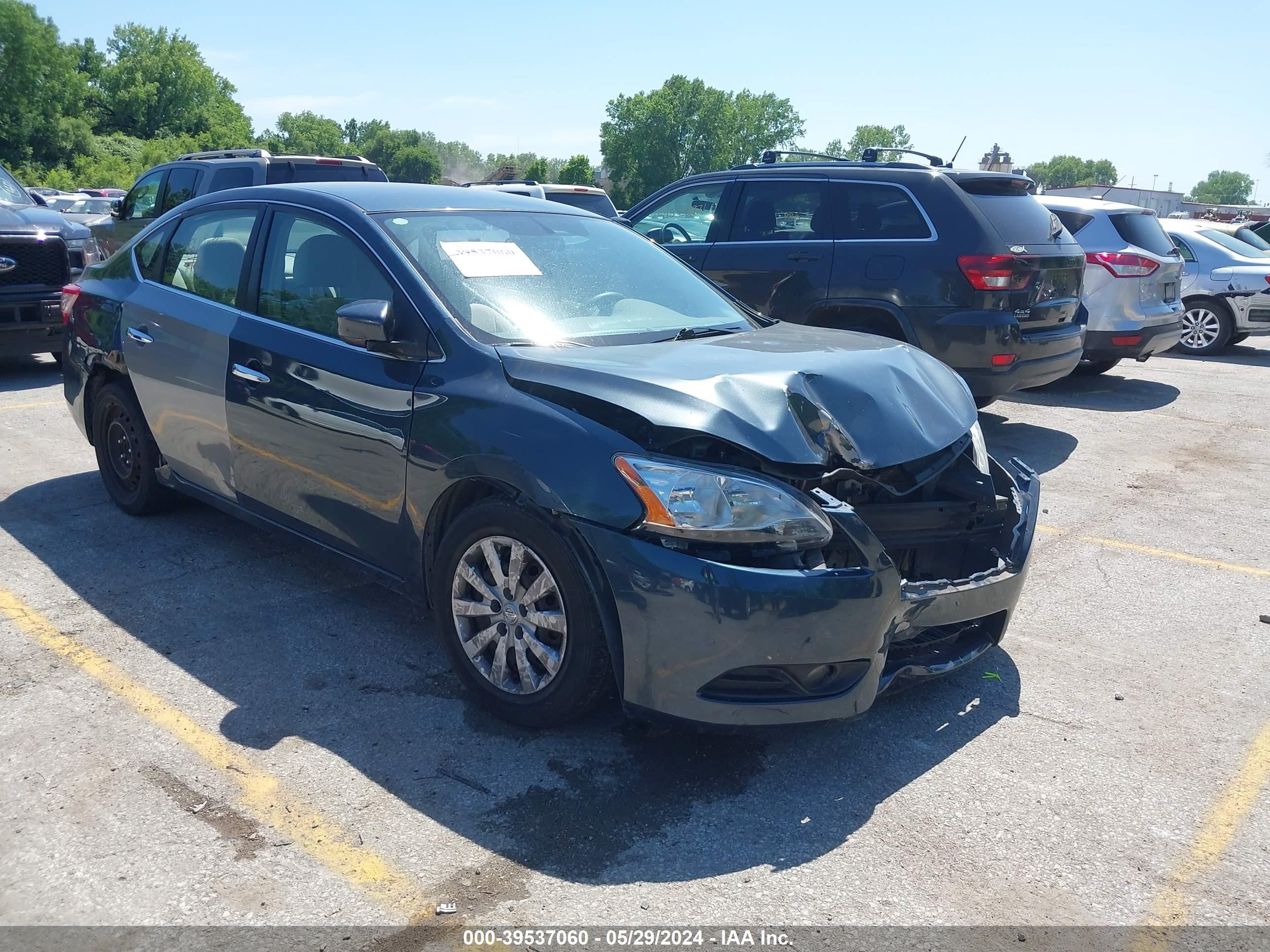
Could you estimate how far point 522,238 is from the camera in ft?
14.1

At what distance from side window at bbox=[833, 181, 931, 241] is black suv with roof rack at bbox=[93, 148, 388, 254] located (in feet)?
18.4

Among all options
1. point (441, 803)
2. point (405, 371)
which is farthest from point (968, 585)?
point (405, 371)

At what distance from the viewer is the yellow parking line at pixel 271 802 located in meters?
2.75

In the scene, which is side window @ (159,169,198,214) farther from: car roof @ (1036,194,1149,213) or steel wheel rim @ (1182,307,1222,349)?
steel wheel rim @ (1182,307,1222,349)

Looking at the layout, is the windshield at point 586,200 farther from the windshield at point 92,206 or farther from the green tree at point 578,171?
the green tree at point 578,171

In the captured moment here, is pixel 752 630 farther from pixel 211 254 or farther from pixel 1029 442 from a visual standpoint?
pixel 1029 442

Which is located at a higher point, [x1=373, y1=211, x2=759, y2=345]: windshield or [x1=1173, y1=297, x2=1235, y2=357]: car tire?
[x1=373, y1=211, x2=759, y2=345]: windshield

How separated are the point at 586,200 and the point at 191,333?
9.12 metres

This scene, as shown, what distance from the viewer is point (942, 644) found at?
142 inches

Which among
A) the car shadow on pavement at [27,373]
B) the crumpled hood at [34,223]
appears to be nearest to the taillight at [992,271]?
the car shadow on pavement at [27,373]

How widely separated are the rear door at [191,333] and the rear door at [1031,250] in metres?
4.87

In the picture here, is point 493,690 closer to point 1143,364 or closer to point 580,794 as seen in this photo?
point 580,794

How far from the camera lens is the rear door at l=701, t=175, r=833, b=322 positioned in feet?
24.9

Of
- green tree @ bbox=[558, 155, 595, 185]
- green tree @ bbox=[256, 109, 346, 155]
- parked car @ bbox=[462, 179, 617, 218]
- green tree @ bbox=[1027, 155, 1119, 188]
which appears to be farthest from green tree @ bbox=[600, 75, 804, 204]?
parked car @ bbox=[462, 179, 617, 218]
